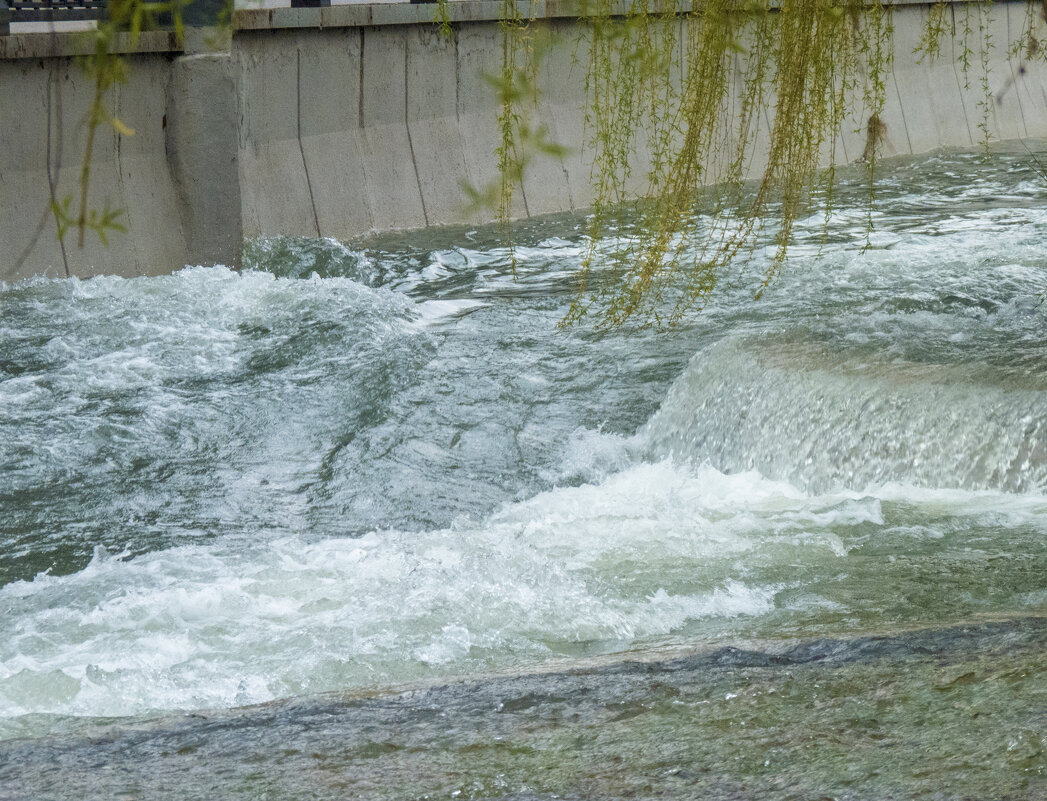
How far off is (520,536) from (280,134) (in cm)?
553

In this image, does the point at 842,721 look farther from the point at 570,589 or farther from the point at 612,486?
the point at 612,486

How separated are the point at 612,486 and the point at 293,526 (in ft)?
3.95

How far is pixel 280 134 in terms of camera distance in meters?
9.16

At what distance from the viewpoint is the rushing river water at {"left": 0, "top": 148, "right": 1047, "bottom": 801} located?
222cm

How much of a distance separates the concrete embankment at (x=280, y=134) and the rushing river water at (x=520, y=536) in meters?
0.43

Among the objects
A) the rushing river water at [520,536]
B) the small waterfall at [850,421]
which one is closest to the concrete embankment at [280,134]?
the rushing river water at [520,536]

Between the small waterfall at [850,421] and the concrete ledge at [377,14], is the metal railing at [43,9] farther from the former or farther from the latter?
the small waterfall at [850,421]

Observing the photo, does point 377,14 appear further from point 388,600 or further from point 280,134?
point 388,600

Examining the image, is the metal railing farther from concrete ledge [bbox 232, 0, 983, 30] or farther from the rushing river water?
the rushing river water

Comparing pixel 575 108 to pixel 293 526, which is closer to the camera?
pixel 293 526

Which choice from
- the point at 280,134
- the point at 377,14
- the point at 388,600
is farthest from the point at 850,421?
the point at 377,14

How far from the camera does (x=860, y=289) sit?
7.34 metres

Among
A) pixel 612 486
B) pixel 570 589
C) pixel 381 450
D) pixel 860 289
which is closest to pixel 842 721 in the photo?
pixel 570 589

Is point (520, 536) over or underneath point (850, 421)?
underneath
